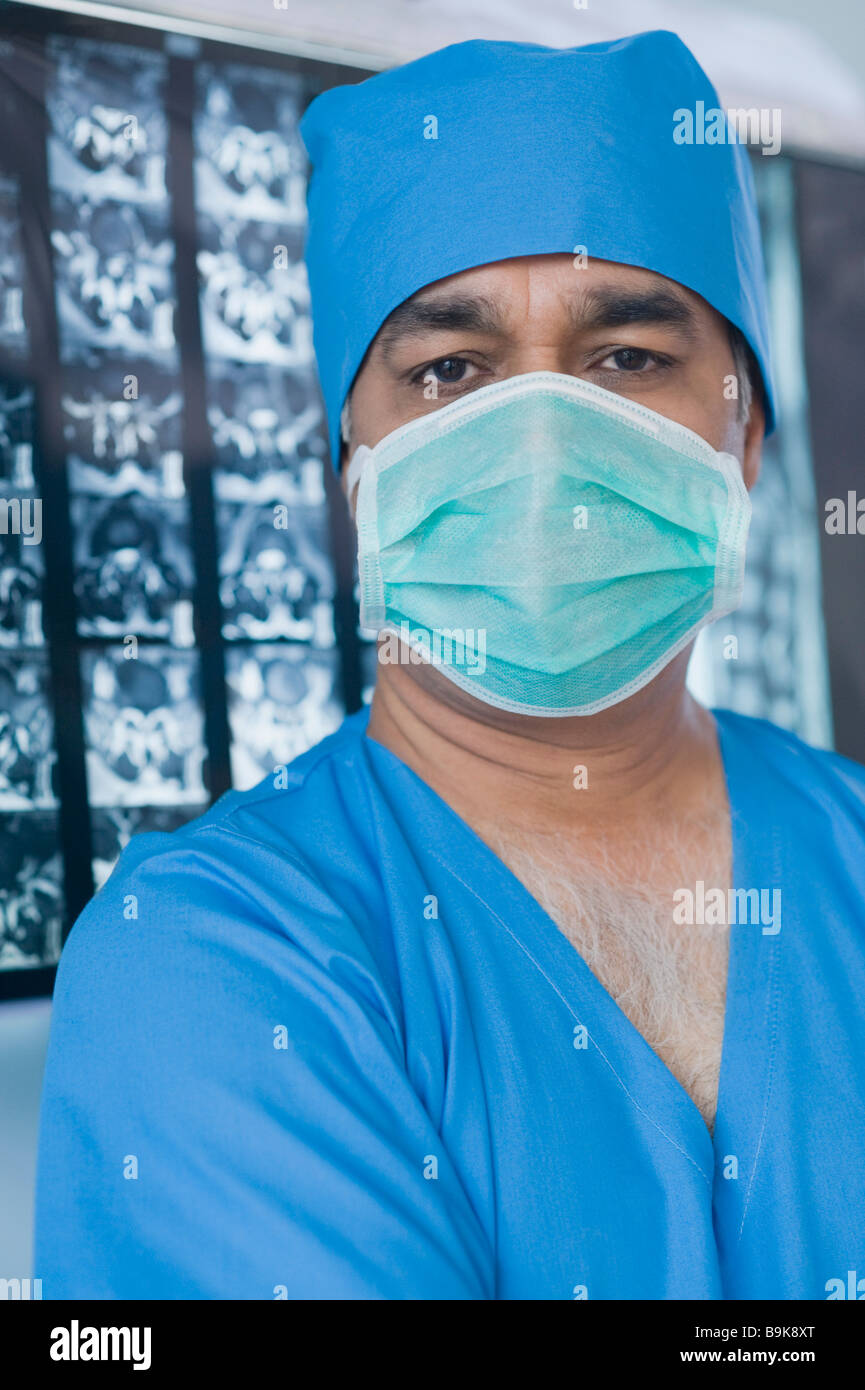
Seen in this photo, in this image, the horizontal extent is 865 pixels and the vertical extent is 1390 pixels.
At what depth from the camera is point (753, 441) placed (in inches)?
43.3

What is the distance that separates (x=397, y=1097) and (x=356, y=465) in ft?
1.77

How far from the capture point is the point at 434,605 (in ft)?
3.05

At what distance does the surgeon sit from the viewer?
2.27ft

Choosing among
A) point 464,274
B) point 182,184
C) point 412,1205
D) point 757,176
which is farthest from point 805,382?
point 412,1205

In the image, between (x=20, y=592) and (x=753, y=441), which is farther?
Result: (x=20, y=592)

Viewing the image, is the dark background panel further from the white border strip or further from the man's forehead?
the man's forehead

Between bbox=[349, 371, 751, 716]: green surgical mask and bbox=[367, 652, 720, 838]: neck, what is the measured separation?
0.06m

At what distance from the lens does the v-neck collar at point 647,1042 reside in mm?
784

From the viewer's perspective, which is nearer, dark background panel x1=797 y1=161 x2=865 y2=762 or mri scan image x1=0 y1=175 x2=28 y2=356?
mri scan image x1=0 y1=175 x2=28 y2=356

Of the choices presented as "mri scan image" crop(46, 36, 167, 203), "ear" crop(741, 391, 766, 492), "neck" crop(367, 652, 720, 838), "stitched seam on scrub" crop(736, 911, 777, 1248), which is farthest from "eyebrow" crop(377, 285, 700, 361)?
"mri scan image" crop(46, 36, 167, 203)

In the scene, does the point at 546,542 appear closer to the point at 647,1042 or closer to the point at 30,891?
the point at 647,1042

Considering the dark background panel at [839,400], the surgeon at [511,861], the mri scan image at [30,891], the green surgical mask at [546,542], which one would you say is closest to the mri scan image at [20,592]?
the mri scan image at [30,891]

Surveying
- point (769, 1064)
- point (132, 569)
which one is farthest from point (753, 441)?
point (132, 569)
